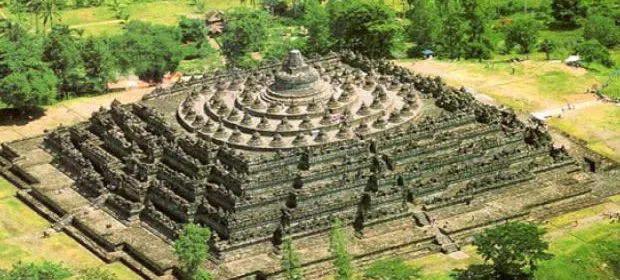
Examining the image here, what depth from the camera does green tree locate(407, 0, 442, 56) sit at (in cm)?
11569

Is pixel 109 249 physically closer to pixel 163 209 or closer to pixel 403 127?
pixel 163 209

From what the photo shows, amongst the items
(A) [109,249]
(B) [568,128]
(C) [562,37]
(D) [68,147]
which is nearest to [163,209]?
(A) [109,249]

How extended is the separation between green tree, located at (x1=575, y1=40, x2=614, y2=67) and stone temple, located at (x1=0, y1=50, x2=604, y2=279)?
2839 cm

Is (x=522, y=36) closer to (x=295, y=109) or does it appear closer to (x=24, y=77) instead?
(x=295, y=109)

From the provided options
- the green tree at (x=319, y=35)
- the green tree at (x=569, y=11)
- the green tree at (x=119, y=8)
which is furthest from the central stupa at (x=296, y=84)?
the green tree at (x=119, y=8)

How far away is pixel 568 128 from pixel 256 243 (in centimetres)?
3411

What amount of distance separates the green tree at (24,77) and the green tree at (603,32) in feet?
190

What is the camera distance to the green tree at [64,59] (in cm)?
9612

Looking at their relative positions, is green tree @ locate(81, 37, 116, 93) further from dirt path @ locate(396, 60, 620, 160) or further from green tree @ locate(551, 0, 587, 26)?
green tree @ locate(551, 0, 587, 26)

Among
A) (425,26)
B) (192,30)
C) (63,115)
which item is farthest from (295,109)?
(192,30)

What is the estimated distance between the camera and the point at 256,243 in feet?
213

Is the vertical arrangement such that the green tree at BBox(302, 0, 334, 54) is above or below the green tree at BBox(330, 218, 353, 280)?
below

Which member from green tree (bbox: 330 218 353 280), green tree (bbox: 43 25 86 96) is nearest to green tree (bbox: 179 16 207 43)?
green tree (bbox: 43 25 86 96)

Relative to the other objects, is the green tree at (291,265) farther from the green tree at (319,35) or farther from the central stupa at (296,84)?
the green tree at (319,35)
